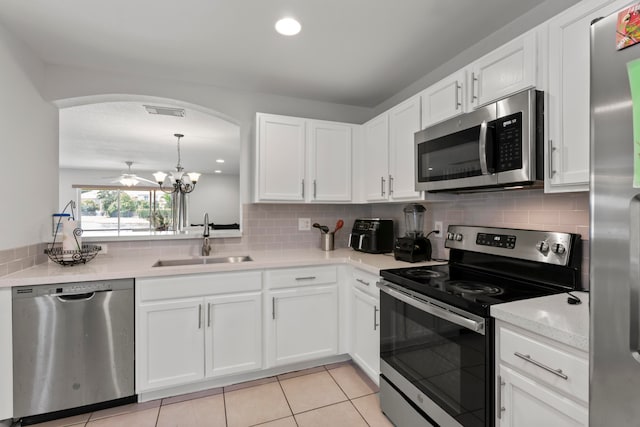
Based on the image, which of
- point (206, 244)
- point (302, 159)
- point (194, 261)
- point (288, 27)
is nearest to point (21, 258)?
point (194, 261)

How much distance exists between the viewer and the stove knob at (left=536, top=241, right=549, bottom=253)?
59.9 inches

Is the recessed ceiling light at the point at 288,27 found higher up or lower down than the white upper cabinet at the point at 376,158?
higher up

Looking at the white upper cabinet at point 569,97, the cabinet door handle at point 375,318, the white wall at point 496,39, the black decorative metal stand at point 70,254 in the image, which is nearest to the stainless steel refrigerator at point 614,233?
the white upper cabinet at point 569,97

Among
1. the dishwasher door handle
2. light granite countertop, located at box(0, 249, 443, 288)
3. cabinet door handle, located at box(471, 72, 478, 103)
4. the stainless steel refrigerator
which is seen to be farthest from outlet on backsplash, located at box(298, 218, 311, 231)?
the stainless steel refrigerator

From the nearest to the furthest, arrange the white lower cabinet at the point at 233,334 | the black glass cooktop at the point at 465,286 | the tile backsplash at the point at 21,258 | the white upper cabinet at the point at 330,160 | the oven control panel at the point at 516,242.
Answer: the black glass cooktop at the point at 465,286
the oven control panel at the point at 516,242
the tile backsplash at the point at 21,258
the white lower cabinet at the point at 233,334
the white upper cabinet at the point at 330,160

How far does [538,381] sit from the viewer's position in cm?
109

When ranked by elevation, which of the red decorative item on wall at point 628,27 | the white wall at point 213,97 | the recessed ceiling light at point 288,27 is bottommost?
the red decorative item on wall at point 628,27

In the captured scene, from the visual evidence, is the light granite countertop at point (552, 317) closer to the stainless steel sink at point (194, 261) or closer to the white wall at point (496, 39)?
Result: the white wall at point (496, 39)

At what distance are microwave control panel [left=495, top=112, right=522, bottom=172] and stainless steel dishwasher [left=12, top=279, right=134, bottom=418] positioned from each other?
2.23 metres

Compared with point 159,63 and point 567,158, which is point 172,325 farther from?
point 567,158

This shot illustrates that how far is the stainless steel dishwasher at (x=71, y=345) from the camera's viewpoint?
1.77 m

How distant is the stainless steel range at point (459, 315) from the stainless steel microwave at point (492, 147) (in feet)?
1.18

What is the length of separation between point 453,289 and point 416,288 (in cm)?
19

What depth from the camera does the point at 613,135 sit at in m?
0.72
